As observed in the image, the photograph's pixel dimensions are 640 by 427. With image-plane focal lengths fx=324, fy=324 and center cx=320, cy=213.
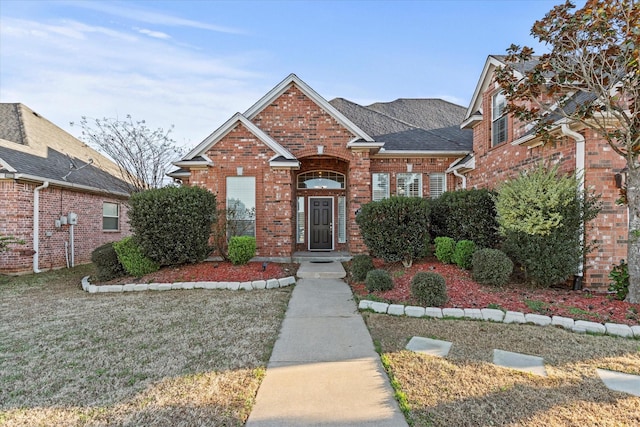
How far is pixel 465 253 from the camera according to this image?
7.17 meters

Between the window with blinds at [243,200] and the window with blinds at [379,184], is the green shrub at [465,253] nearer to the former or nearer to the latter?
the window with blinds at [379,184]

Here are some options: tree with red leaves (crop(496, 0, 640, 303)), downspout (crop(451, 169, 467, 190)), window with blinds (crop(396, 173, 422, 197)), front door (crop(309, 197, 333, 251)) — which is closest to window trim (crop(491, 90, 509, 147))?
downspout (crop(451, 169, 467, 190))

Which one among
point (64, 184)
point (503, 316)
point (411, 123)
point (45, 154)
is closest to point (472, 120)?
point (411, 123)

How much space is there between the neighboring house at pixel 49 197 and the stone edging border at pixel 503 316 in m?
11.0

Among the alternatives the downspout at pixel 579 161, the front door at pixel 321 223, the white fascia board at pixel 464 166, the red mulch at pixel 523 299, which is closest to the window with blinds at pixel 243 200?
the front door at pixel 321 223

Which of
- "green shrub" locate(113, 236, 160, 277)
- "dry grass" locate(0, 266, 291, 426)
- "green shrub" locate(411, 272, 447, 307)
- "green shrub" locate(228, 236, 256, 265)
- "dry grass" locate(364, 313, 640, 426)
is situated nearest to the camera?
"dry grass" locate(364, 313, 640, 426)

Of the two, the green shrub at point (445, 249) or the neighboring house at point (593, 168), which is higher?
the neighboring house at point (593, 168)

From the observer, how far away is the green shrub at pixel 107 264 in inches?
324

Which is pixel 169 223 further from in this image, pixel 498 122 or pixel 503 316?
pixel 498 122

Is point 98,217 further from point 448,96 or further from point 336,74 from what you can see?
point 448,96

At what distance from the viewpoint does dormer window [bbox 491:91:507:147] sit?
9.16 metres

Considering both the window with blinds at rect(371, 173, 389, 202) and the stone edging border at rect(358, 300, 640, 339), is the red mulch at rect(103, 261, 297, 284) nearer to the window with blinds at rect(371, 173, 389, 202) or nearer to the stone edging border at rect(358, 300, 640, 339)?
the stone edging border at rect(358, 300, 640, 339)

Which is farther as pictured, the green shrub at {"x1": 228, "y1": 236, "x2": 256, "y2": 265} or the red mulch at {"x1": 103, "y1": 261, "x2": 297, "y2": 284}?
the green shrub at {"x1": 228, "y1": 236, "x2": 256, "y2": 265}

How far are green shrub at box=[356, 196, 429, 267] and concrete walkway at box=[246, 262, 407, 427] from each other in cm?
258
